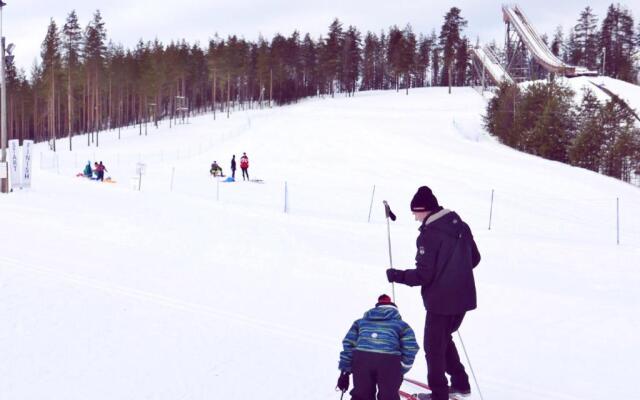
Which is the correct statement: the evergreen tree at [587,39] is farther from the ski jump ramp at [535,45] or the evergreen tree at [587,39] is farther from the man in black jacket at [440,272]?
the man in black jacket at [440,272]

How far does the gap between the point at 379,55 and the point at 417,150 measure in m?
75.4

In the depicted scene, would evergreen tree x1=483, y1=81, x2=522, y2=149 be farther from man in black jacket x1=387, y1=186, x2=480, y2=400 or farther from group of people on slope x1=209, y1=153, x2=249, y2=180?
man in black jacket x1=387, y1=186, x2=480, y2=400

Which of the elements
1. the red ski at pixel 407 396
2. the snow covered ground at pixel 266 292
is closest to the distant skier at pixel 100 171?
the snow covered ground at pixel 266 292

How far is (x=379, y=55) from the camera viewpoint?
11000cm

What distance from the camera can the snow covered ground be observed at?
561 cm

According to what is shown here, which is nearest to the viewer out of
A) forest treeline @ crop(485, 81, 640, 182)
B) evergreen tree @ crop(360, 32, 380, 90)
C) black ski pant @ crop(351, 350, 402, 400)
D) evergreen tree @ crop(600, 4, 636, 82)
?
black ski pant @ crop(351, 350, 402, 400)

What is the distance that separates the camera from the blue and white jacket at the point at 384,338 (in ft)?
13.0

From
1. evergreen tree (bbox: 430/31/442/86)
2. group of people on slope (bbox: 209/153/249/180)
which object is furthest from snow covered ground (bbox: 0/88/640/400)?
evergreen tree (bbox: 430/31/442/86)

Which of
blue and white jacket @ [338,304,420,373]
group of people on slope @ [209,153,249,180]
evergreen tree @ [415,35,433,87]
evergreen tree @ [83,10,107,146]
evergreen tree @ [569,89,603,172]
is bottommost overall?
blue and white jacket @ [338,304,420,373]

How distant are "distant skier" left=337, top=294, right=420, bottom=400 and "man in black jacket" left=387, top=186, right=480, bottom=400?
18.8 inches

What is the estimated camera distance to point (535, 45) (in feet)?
208

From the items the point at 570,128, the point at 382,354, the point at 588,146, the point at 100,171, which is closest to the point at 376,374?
the point at 382,354

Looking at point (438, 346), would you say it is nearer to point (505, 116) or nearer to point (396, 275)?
point (396, 275)

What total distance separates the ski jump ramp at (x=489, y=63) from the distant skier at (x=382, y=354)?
213ft
